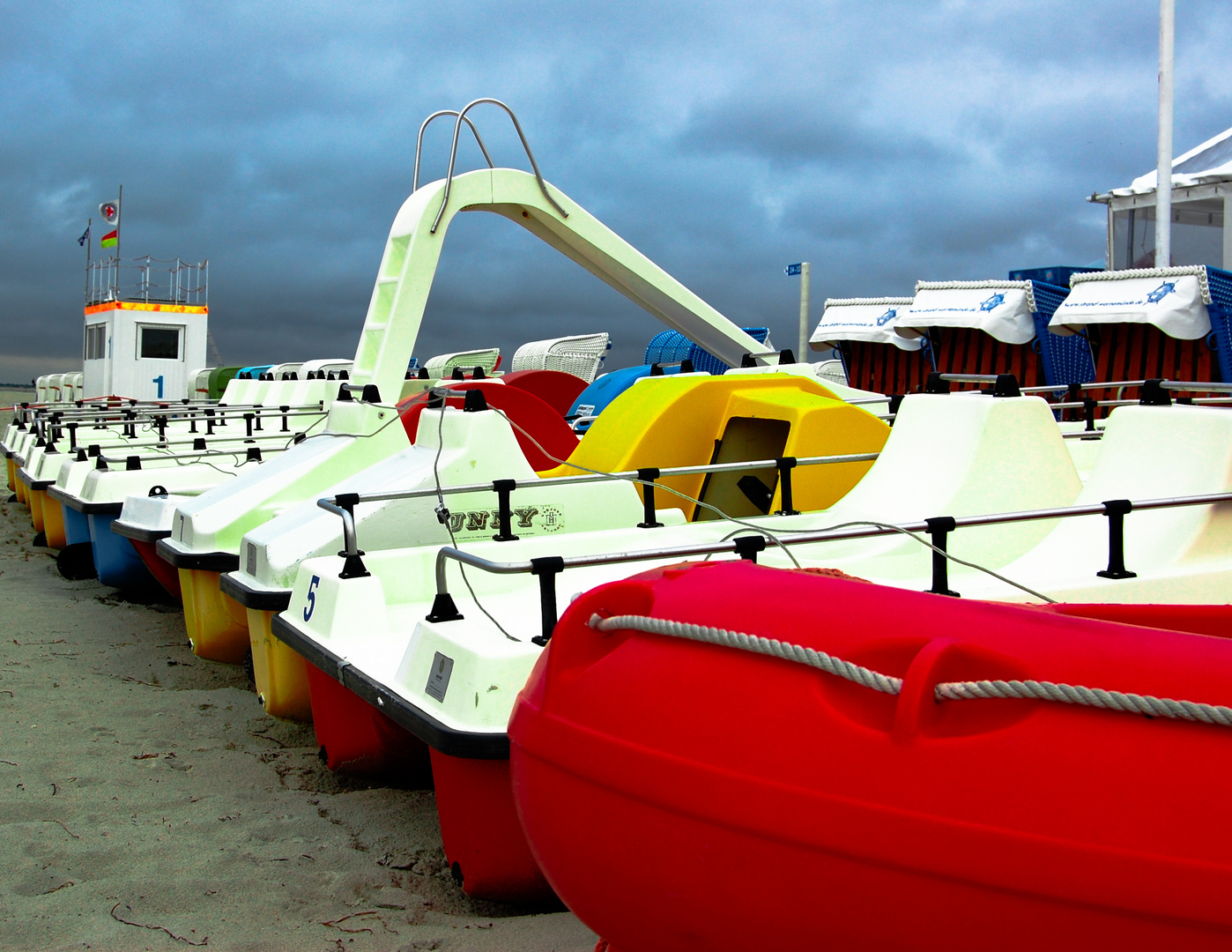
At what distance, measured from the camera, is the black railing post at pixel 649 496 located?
473 cm

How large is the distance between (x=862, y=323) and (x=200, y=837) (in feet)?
38.1

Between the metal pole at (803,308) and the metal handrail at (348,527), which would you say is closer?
the metal handrail at (348,527)

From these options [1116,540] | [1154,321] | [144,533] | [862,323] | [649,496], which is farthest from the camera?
[862,323]

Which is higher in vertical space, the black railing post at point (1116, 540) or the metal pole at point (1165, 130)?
the metal pole at point (1165, 130)

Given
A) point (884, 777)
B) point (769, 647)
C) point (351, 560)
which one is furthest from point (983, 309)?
point (884, 777)

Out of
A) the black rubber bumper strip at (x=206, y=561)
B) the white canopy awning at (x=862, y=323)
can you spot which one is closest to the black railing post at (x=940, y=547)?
the black rubber bumper strip at (x=206, y=561)

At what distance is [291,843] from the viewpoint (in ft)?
11.2

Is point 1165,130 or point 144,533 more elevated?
point 1165,130

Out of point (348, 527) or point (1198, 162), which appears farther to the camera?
point (1198, 162)

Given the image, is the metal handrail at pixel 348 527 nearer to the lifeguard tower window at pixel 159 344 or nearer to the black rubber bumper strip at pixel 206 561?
the black rubber bumper strip at pixel 206 561

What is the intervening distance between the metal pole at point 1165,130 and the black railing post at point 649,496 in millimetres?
8836

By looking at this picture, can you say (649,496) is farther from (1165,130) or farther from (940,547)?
(1165,130)

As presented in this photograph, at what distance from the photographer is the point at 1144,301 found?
10.1 metres

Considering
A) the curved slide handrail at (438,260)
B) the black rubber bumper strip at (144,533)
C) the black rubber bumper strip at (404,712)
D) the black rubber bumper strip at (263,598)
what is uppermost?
the curved slide handrail at (438,260)
